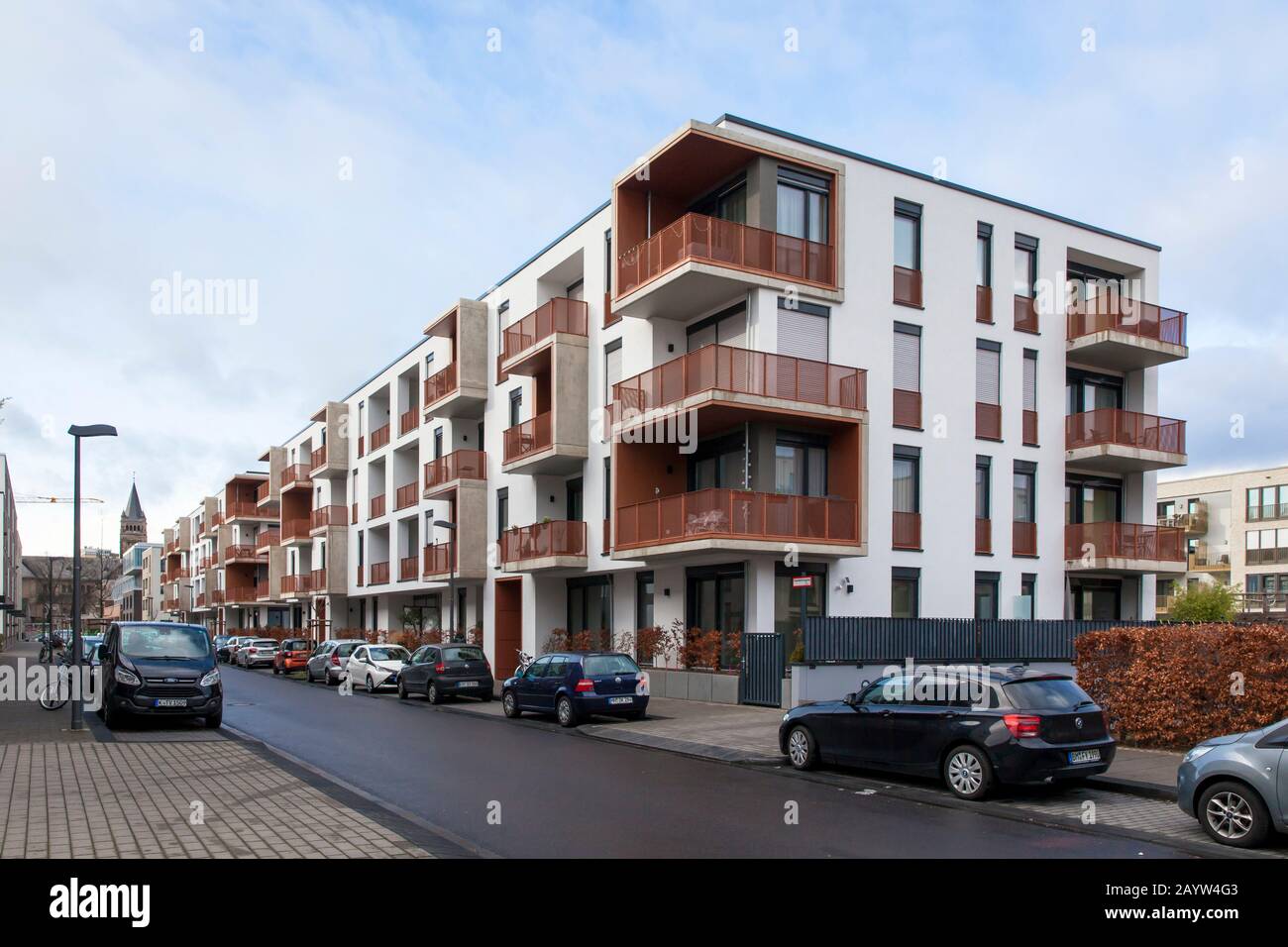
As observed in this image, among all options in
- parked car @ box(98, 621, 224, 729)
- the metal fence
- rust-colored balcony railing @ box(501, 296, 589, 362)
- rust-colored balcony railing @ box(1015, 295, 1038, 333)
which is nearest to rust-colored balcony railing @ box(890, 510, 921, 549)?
the metal fence

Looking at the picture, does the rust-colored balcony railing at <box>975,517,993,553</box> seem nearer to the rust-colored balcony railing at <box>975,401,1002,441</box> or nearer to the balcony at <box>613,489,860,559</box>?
the rust-colored balcony railing at <box>975,401,1002,441</box>

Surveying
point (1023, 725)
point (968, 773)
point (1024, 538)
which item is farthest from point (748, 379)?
point (1023, 725)

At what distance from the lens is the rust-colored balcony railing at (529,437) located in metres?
30.4

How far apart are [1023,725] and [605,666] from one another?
33.9 feet

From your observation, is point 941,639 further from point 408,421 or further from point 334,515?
point 334,515

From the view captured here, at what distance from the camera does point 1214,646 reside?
14.7m

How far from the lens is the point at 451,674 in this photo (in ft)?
86.1

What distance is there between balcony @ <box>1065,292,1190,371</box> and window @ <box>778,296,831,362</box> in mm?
8952

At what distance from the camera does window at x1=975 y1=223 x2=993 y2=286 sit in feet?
93.4

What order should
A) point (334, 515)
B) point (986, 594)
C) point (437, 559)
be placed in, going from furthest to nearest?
point (334, 515) < point (437, 559) < point (986, 594)
